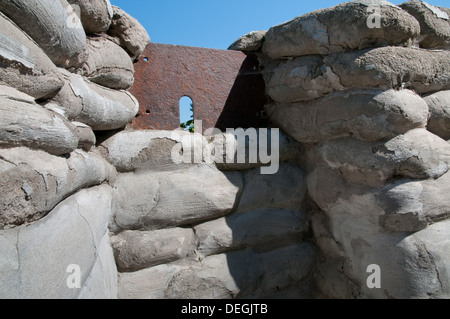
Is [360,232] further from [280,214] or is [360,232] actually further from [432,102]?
[432,102]

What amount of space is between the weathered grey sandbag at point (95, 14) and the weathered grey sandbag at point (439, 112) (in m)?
1.34

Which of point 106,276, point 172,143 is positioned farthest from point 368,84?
point 106,276

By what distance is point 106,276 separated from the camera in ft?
3.51

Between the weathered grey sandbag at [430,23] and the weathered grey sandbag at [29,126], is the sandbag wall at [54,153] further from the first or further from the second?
the weathered grey sandbag at [430,23]

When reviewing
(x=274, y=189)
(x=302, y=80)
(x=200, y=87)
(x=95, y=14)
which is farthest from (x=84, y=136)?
(x=302, y=80)

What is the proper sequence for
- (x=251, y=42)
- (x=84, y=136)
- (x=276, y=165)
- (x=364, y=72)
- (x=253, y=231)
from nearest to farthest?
1. (x=84, y=136)
2. (x=364, y=72)
3. (x=253, y=231)
4. (x=276, y=165)
5. (x=251, y=42)

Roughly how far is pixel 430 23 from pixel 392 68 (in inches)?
13.8

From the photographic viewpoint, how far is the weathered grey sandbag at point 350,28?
1358 millimetres

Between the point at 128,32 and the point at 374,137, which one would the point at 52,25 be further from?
the point at 374,137

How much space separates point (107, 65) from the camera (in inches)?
52.4

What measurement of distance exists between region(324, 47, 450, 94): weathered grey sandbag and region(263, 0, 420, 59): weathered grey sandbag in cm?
5
